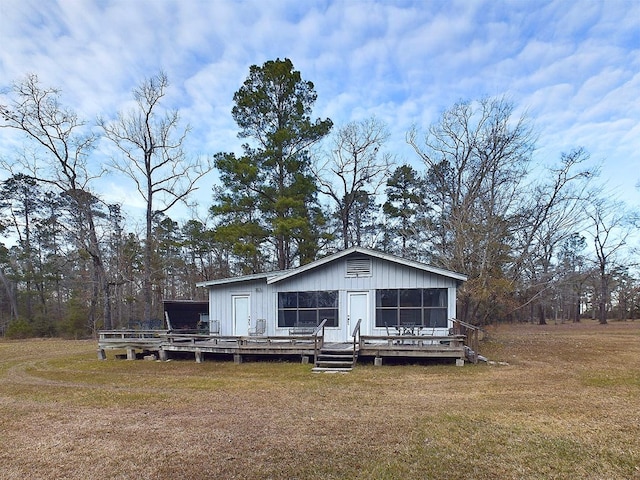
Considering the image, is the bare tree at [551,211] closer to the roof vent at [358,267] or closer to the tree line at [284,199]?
the tree line at [284,199]

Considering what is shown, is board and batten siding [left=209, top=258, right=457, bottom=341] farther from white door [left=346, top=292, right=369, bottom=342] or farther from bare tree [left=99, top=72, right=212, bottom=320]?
bare tree [left=99, top=72, right=212, bottom=320]

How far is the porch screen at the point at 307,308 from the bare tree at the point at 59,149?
12.9 metres

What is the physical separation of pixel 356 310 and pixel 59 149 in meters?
19.1

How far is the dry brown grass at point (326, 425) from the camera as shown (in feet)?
13.0

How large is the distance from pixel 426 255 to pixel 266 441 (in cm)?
1768

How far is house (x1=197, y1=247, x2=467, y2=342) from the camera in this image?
39.3 ft

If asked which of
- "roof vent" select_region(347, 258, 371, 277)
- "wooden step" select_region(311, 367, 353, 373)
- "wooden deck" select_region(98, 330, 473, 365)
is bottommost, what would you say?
"wooden step" select_region(311, 367, 353, 373)

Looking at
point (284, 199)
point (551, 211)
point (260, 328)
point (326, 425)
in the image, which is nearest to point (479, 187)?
point (551, 211)

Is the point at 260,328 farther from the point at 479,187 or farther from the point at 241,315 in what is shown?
the point at 479,187

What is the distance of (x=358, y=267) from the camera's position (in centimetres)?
1250

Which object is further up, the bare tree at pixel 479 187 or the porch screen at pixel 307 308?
the bare tree at pixel 479 187

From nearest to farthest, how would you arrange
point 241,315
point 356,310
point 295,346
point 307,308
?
1. point 295,346
2. point 356,310
3. point 307,308
4. point 241,315

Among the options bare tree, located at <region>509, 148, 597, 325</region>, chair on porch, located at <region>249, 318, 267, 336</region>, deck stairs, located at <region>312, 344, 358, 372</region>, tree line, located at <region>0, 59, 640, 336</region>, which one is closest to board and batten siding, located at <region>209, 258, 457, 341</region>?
chair on porch, located at <region>249, 318, 267, 336</region>

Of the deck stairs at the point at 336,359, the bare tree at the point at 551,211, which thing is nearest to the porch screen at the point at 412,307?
the deck stairs at the point at 336,359
